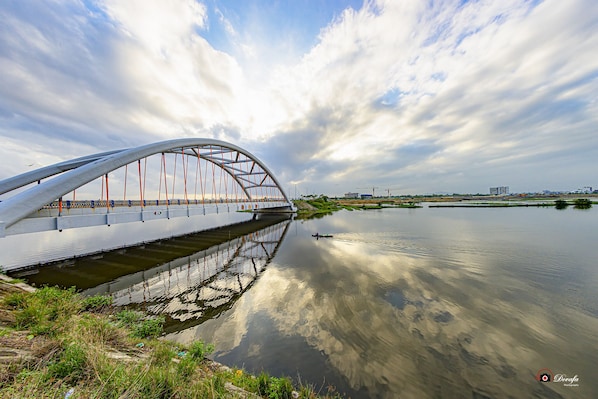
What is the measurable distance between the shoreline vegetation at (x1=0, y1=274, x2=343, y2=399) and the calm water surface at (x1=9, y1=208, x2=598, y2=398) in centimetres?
121

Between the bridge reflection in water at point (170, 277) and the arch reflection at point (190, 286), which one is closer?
the arch reflection at point (190, 286)

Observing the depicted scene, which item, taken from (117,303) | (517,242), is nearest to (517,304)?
(517,242)

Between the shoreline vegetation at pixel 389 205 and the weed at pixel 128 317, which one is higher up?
the shoreline vegetation at pixel 389 205

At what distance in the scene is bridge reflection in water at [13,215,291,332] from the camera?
808 centimetres

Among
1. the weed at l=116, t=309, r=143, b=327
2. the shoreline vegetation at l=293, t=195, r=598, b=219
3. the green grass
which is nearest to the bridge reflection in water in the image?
the weed at l=116, t=309, r=143, b=327

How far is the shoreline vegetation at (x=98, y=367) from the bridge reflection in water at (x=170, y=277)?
2.37m

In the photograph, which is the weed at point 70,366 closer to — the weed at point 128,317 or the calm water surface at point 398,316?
the calm water surface at point 398,316

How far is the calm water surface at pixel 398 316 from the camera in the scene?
15.5 feet

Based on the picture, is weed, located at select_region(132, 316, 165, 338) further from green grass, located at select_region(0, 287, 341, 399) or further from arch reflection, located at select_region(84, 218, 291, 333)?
green grass, located at select_region(0, 287, 341, 399)

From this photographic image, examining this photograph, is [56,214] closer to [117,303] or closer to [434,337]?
[117,303]

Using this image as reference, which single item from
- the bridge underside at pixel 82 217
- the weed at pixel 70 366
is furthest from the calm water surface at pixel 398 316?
the bridge underside at pixel 82 217

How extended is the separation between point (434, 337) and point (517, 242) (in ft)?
59.4

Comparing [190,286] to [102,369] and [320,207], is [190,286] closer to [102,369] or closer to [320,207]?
[102,369]

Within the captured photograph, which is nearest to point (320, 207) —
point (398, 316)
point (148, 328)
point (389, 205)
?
point (389, 205)
